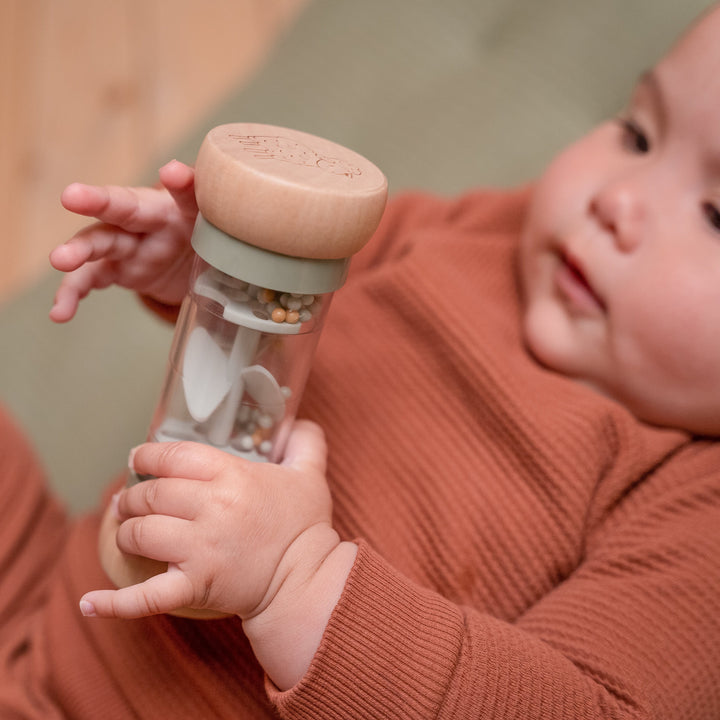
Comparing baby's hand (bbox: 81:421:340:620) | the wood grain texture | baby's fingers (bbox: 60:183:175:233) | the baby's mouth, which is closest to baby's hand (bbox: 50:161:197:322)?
baby's fingers (bbox: 60:183:175:233)

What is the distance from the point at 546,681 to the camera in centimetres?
56

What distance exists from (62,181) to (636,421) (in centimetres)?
104

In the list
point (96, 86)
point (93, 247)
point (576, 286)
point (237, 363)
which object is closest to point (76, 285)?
point (93, 247)

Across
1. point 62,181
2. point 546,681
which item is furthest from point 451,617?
point 62,181

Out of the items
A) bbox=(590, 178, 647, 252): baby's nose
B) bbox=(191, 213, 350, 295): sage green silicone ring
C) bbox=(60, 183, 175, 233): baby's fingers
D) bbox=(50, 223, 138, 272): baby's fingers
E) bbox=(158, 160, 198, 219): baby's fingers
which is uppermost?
bbox=(590, 178, 647, 252): baby's nose

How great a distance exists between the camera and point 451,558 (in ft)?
2.18

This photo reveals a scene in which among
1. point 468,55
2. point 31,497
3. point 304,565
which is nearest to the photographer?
point 304,565

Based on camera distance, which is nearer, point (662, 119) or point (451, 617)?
point (451, 617)

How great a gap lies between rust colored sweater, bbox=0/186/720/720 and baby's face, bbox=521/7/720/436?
0.04 metres

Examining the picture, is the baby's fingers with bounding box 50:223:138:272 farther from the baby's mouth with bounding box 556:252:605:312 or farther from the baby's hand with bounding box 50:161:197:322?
the baby's mouth with bounding box 556:252:605:312

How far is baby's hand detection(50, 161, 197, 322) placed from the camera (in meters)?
0.54

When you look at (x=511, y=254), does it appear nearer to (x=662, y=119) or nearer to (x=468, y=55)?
(x=662, y=119)

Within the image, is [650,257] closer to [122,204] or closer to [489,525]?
[489,525]

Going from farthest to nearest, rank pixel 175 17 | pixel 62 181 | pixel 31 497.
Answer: pixel 175 17, pixel 62 181, pixel 31 497
